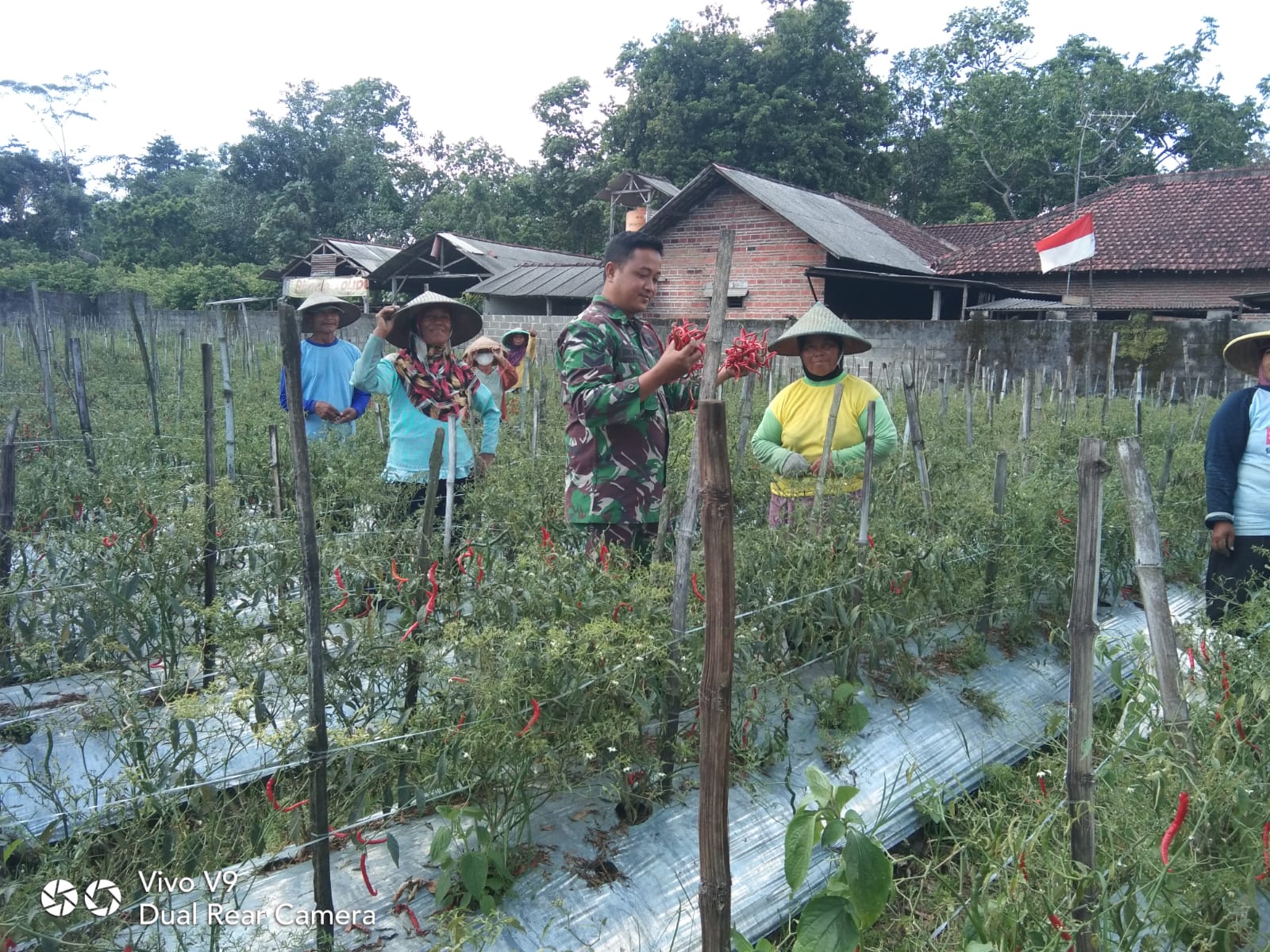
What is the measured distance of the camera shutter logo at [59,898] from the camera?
1621 mm

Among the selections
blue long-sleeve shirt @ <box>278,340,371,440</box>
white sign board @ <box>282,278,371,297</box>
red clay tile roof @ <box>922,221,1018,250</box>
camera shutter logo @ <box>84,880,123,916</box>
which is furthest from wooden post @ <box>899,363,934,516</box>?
red clay tile roof @ <box>922,221,1018,250</box>

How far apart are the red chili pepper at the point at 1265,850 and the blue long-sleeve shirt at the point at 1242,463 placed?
5.31 ft

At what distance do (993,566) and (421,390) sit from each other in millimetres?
2419

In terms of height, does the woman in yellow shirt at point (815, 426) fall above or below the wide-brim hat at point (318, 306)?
below

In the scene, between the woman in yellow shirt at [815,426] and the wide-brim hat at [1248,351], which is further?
the woman in yellow shirt at [815,426]

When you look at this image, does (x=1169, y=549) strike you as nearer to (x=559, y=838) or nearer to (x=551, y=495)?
(x=551, y=495)

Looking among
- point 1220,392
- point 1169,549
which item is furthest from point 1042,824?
point 1220,392

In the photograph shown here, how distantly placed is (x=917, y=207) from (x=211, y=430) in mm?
33295

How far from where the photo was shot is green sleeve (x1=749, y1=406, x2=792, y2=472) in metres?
3.43

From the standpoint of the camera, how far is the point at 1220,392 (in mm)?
10305

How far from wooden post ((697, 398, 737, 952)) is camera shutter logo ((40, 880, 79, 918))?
118 centimetres

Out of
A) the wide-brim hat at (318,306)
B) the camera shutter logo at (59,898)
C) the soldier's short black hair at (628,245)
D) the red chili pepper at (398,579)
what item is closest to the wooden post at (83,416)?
the wide-brim hat at (318,306)

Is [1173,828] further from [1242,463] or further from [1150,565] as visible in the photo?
[1242,463]

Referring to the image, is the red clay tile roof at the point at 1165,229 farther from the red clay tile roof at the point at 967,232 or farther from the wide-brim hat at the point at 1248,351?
the wide-brim hat at the point at 1248,351
